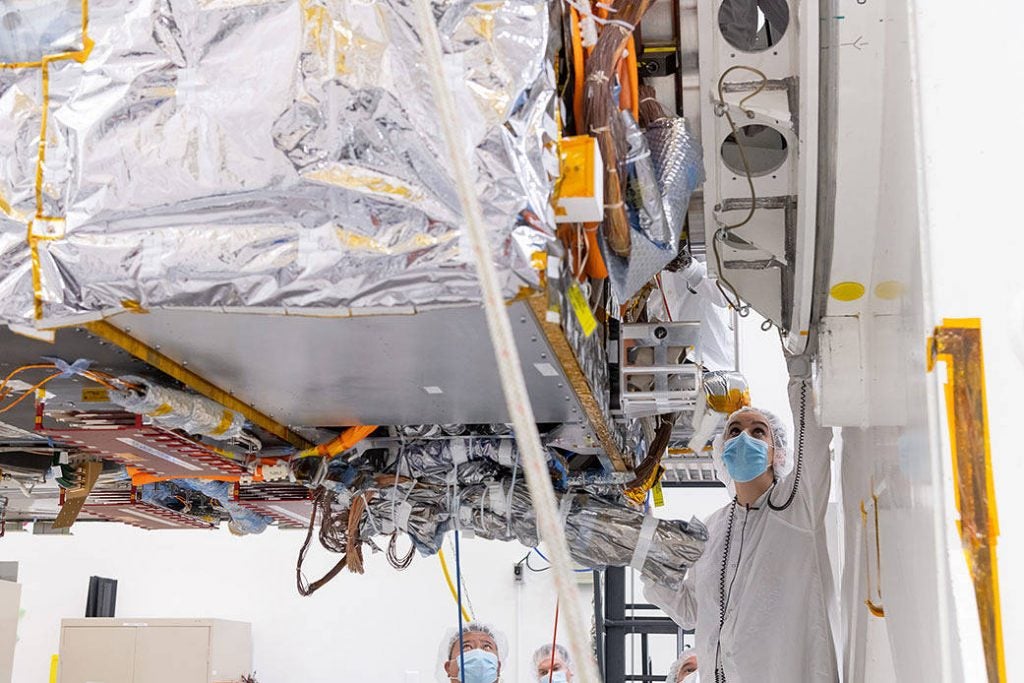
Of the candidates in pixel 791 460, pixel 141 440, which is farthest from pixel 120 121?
pixel 791 460

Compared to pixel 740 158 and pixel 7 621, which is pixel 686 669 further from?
pixel 740 158

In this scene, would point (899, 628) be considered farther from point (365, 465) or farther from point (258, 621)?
point (258, 621)

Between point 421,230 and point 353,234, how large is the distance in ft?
0.34

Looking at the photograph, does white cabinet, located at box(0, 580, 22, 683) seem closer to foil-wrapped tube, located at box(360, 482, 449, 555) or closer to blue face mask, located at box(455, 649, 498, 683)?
blue face mask, located at box(455, 649, 498, 683)

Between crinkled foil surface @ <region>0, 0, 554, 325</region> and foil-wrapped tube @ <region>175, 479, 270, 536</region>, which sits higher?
crinkled foil surface @ <region>0, 0, 554, 325</region>

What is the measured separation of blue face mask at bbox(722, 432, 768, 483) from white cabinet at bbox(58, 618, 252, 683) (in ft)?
14.2

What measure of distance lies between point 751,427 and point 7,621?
376 centimetres

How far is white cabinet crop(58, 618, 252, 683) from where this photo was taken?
5.94 m

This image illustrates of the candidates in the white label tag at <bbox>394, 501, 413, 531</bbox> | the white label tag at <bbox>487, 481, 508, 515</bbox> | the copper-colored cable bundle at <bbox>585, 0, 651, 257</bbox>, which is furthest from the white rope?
the white label tag at <bbox>394, 501, 413, 531</bbox>

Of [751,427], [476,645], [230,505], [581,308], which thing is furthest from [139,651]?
[581,308]

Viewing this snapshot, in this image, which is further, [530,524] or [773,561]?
[530,524]

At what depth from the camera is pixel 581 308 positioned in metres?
1.76

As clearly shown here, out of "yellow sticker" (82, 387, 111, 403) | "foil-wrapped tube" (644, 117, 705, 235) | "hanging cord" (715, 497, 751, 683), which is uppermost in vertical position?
"foil-wrapped tube" (644, 117, 705, 235)

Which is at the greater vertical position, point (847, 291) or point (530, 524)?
point (847, 291)
